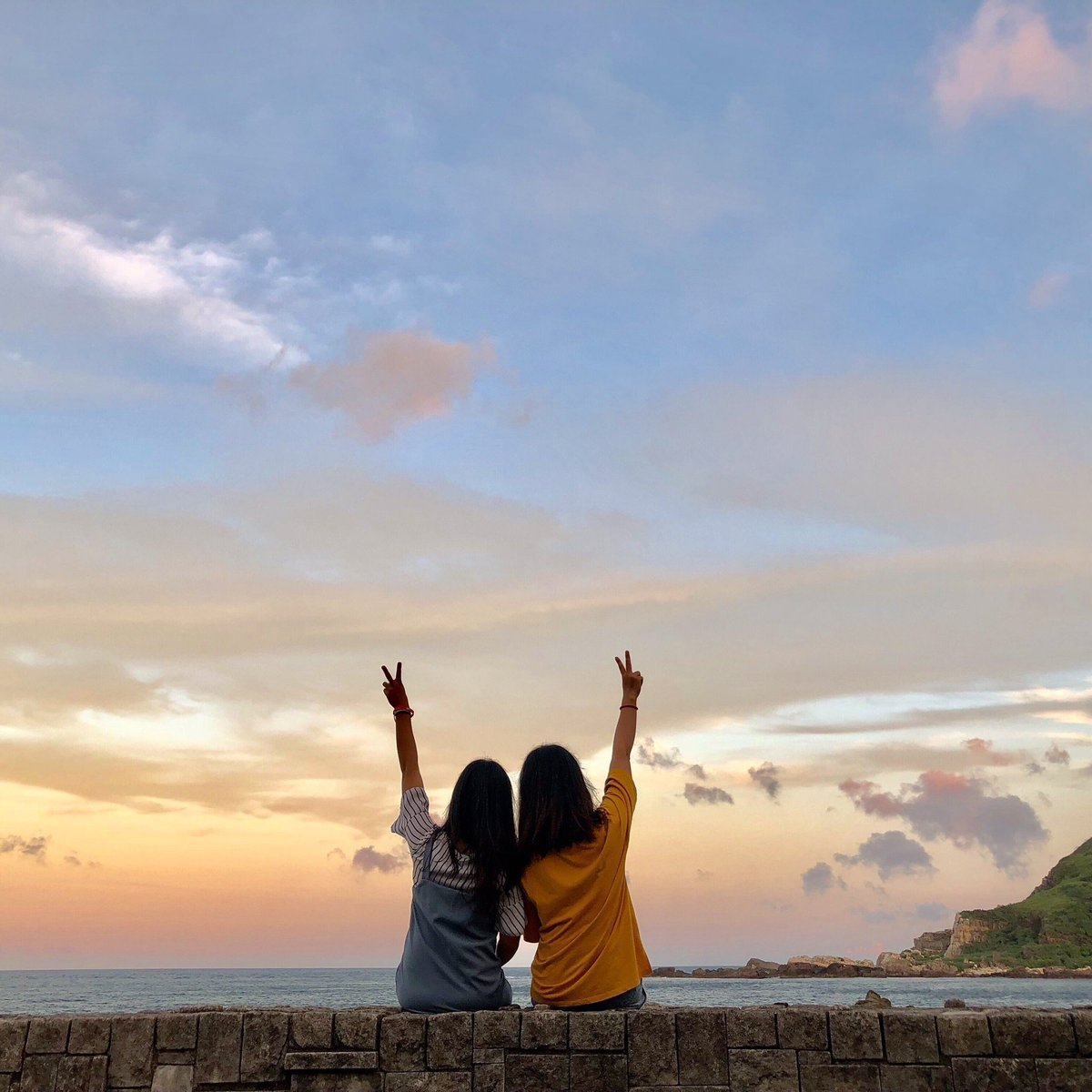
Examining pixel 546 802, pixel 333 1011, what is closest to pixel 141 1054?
pixel 333 1011

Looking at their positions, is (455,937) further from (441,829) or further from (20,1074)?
(20,1074)

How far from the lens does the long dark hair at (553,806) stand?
4.35 m

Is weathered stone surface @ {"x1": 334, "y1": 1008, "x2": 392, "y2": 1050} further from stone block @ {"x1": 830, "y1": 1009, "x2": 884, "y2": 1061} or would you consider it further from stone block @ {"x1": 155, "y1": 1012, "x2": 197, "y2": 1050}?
stone block @ {"x1": 830, "y1": 1009, "x2": 884, "y2": 1061}

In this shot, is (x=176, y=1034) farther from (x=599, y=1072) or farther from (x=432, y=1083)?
(x=599, y=1072)

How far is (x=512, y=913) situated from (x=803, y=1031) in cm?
140

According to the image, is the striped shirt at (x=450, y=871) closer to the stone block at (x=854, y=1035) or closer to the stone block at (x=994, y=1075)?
the stone block at (x=854, y=1035)

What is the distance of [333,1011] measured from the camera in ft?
14.8

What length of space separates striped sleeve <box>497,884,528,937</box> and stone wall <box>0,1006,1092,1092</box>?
1.17 feet

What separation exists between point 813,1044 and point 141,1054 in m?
3.07

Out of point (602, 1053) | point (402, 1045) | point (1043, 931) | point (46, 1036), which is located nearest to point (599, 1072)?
point (602, 1053)

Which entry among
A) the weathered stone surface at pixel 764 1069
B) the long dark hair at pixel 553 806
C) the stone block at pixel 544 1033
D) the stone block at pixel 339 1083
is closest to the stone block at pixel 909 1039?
the weathered stone surface at pixel 764 1069

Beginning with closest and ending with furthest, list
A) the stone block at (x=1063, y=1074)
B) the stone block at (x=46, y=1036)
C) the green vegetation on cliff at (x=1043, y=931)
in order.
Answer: the stone block at (x=1063, y=1074) → the stone block at (x=46, y=1036) → the green vegetation on cliff at (x=1043, y=931)

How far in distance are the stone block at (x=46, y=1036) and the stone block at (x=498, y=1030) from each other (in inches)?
77.7

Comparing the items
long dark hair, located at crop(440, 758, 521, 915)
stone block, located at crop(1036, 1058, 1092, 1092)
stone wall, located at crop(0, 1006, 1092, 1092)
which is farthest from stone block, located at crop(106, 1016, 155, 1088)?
stone block, located at crop(1036, 1058, 1092, 1092)
